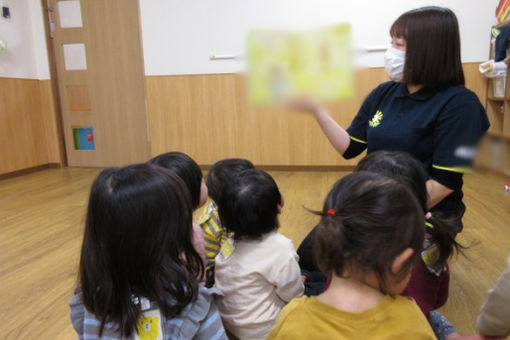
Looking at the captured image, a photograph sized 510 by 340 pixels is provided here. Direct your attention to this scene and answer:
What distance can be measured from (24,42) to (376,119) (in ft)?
11.1

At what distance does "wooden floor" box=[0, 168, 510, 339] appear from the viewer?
1.17 metres

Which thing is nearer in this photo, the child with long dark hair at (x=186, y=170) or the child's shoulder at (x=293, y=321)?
the child's shoulder at (x=293, y=321)

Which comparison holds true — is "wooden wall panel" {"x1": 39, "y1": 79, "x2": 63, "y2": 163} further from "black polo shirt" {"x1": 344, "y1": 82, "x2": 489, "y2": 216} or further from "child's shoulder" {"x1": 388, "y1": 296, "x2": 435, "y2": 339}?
"child's shoulder" {"x1": 388, "y1": 296, "x2": 435, "y2": 339}

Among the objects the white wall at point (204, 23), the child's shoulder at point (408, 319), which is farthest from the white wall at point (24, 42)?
the child's shoulder at point (408, 319)

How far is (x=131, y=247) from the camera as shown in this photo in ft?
2.09

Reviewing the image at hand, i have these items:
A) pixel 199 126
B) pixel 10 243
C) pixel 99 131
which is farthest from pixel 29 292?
pixel 99 131

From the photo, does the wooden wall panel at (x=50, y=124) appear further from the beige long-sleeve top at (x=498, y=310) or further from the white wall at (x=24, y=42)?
the beige long-sleeve top at (x=498, y=310)

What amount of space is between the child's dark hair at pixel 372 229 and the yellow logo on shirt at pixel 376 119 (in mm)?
617

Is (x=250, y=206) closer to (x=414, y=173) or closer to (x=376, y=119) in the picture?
(x=414, y=173)

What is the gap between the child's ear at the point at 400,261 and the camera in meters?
0.52

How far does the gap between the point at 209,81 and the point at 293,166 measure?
0.92 m

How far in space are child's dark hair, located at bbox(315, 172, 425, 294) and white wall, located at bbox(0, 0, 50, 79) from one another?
11.4ft

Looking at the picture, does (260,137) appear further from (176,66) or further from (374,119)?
(374,119)

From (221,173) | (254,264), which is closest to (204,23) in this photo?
(221,173)
